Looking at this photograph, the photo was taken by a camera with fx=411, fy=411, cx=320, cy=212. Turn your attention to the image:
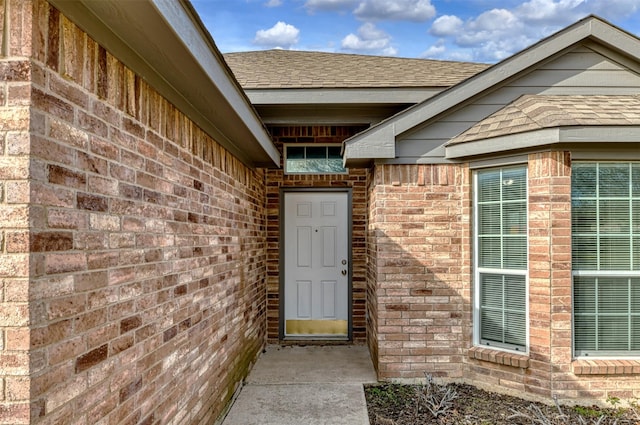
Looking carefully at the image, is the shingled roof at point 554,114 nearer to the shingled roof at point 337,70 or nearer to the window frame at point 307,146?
the shingled roof at point 337,70

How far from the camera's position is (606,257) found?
3.94 meters

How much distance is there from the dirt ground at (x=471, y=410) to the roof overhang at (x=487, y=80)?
243 centimetres

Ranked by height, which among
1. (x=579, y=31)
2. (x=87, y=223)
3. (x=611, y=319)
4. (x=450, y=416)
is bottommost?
(x=450, y=416)

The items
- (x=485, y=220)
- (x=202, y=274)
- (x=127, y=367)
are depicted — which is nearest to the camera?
(x=127, y=367)

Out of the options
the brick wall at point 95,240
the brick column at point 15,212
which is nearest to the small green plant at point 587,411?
the brick wall at point 95,240

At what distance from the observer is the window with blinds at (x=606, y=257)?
392 cm

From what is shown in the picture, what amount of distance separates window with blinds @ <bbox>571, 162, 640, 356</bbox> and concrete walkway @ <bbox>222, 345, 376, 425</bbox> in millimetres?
2240

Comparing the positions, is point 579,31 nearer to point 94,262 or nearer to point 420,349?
point 420,349

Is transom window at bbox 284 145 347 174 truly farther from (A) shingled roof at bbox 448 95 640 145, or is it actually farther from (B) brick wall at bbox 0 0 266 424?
(B) brick wall at bbox 0 0 266 424

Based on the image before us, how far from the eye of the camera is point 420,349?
4402mm

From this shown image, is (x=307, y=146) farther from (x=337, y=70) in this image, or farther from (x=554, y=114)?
(x=554, y=114)

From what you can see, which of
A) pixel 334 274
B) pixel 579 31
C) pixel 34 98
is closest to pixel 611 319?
pixel 579 31

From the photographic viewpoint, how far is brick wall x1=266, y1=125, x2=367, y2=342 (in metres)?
6.00

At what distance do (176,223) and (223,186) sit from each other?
1178 mm
